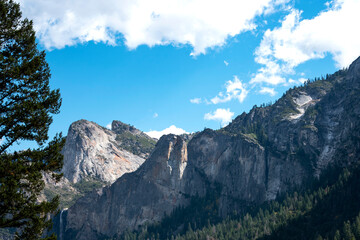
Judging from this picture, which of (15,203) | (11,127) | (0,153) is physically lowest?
(15,203)

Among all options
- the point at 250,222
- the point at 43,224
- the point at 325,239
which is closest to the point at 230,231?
the point at 250,222

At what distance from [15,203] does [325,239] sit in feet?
442

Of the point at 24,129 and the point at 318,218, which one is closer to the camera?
the point at 24,129

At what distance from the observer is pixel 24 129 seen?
27844mm

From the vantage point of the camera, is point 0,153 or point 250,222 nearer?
point 0,153

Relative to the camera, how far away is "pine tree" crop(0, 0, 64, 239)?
2639 centimetres

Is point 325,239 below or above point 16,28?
below

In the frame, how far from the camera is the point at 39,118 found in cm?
2816

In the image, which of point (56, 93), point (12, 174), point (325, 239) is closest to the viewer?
point (12, 174)

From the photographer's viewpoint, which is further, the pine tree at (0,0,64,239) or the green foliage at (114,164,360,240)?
the green foliage at (114,164,360,240)

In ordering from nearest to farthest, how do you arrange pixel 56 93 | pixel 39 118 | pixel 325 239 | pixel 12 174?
pixel 12 174, pixel 39 118, pixel 56 93, pixel 325 239

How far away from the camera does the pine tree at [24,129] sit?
26.4 metres

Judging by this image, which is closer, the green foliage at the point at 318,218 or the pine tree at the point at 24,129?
the pine tree at the point at 24,129

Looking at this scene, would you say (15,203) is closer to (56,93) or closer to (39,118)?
(39,118)
